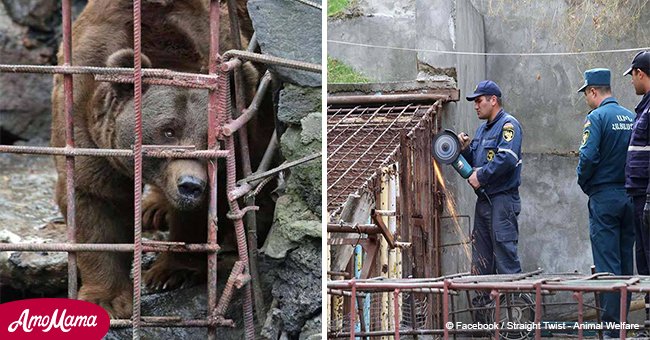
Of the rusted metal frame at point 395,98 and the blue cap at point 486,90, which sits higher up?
the blue cap at point 486,90

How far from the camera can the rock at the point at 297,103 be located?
2928 millimetres

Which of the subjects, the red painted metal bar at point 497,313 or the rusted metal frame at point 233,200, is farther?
the rusted metal frame at point 233,200

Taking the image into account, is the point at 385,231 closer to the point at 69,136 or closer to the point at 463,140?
the point at 463,140

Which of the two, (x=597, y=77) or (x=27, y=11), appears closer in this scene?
(x=597, y=77)

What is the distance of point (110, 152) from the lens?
111 inches

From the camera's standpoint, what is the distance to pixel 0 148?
2871 mm

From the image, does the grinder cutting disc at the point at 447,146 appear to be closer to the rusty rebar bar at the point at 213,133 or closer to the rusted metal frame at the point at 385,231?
the rusted metal frame at the point at 385,231

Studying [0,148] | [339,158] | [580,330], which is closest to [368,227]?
[339,158]

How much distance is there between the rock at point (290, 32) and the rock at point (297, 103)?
0.02 metres

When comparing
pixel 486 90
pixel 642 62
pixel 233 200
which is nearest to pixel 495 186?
pixel 486 90

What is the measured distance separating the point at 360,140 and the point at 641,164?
71cm

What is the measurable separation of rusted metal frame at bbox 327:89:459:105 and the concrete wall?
0.15 feet

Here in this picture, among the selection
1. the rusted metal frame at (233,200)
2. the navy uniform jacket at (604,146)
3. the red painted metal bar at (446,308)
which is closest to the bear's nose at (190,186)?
the rusted metal frame at (233,200)

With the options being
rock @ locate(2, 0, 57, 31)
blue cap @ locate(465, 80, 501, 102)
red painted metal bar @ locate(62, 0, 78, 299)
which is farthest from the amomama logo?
rock @ locate(2, 0, 57, 31)
